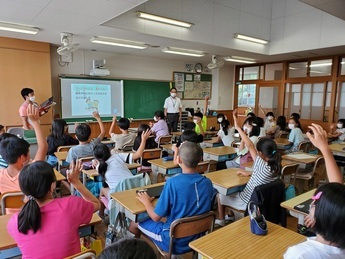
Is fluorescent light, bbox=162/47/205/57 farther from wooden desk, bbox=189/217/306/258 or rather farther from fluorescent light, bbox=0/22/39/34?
wooden desk, bbox=189/217/306/258

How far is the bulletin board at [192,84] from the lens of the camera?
30.3 ft

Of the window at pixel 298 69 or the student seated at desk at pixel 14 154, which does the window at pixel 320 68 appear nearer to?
the window at pixel 298 69

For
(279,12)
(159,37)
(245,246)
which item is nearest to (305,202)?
(245,246)

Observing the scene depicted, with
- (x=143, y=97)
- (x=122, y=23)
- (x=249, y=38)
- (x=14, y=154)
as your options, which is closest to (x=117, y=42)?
(x=122, y=23)

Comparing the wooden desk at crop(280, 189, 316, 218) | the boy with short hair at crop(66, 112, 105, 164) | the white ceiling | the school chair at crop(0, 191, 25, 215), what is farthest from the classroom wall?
the wooden desk at crop(280, 189, 316, 218)

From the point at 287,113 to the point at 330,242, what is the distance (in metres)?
8.75

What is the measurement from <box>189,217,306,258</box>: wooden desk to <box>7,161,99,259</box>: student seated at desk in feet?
2.24

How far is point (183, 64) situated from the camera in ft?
30.4

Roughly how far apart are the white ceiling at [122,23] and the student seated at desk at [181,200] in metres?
2.73

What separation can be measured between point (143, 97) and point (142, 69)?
0.92 metres

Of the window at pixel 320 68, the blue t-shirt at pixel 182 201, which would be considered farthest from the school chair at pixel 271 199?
the window at pixel 320 68

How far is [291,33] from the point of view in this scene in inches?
283

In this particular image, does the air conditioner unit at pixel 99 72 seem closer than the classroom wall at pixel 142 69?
No

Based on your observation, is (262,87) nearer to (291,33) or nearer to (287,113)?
(287,113)
